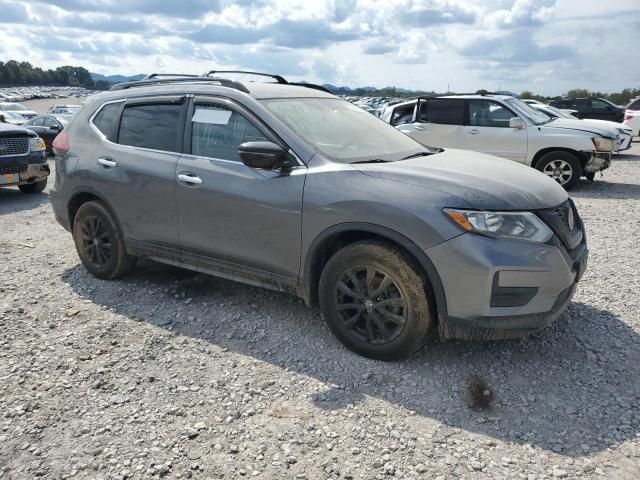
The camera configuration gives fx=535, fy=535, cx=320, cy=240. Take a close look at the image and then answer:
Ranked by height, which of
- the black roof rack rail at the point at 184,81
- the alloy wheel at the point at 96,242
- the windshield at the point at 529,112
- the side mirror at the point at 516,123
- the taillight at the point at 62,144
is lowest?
the alloy wheel at the point at 96,242

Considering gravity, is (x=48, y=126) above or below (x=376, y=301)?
above

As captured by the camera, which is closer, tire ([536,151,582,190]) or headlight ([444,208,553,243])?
headlight ([444,208,553,243])

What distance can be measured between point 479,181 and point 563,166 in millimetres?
7567

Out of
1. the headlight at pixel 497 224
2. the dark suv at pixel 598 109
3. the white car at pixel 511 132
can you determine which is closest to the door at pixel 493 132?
the white car at pixel 511 132

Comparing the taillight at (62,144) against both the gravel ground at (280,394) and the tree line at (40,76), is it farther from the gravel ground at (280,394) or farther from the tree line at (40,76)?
the tree line at (40,76)

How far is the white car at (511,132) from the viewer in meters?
9.70

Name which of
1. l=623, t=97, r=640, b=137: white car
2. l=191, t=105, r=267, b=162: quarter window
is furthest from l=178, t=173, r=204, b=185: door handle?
l=623, t=97, r=640, b=137: white car

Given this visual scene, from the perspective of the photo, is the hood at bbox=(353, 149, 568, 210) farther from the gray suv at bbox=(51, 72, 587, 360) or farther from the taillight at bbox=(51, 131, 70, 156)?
the taillight at bbox=(51, 131, 70, 156)

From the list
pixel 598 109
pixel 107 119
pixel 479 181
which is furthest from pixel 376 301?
pixel 598 109

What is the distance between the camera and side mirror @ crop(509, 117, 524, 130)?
1004cm

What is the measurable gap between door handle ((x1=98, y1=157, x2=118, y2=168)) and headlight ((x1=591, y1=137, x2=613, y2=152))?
840 cm

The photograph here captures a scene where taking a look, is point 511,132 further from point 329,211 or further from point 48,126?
point 48,126

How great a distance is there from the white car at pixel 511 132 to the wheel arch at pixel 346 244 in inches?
298

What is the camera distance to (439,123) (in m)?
10.8
